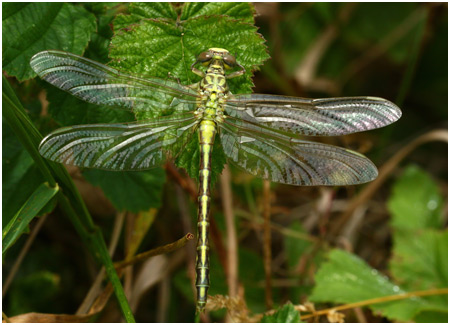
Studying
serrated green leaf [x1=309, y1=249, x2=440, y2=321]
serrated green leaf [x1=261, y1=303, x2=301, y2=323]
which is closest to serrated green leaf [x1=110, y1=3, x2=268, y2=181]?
serrated green leaf [x1=261, y1=303, x2=301, y2=323]

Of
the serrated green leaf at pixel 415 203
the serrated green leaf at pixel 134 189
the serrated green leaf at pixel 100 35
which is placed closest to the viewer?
the serrated green leaf at pixel 100 35

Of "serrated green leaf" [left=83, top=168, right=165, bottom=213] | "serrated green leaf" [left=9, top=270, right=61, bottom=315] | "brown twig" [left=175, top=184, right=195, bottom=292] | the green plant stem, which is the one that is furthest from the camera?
"brown twig" [left=175, top=184, right=195, bottom=292]

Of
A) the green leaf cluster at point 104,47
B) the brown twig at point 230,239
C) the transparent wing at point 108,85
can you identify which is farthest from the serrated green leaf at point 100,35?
the brown twig at point 230,239

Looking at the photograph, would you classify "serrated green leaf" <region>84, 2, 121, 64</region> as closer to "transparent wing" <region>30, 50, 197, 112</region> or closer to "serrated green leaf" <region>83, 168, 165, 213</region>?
"transparent wing" <region>30, 50, 197, 112</region>

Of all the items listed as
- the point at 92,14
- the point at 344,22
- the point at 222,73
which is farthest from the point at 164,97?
the point at 344,22

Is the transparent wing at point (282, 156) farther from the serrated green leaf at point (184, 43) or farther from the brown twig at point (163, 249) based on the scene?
the brown twig at point (163, 249)
